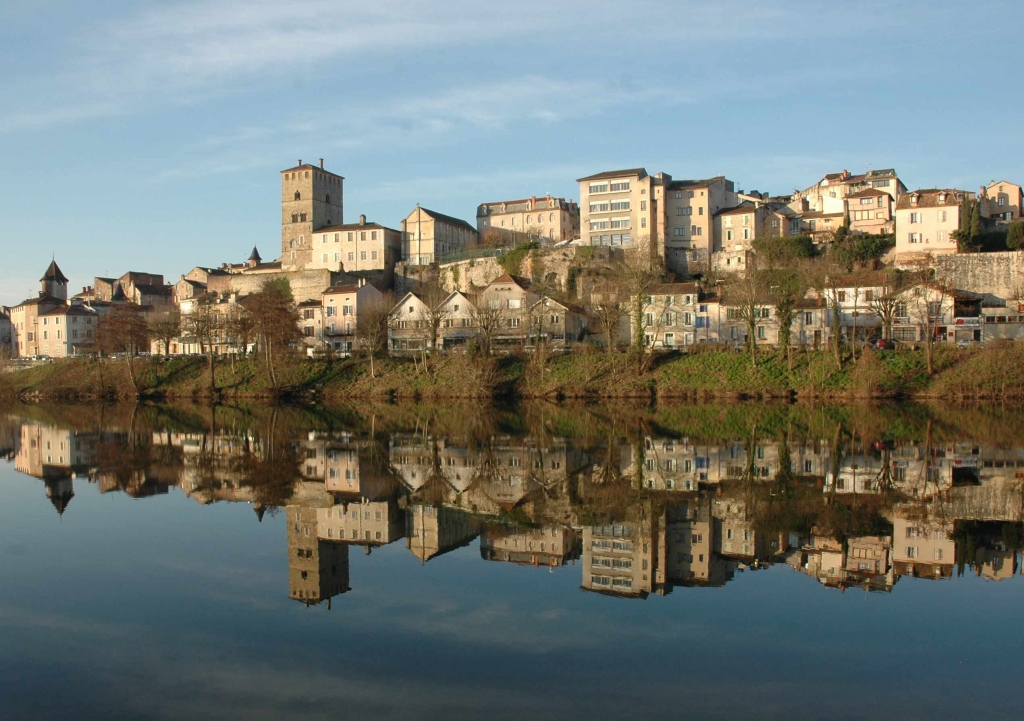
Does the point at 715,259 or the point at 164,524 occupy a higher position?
the point at 715,259

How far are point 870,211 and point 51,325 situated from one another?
275ft

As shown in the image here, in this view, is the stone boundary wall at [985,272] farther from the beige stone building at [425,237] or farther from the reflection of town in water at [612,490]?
the beige stone building at [425,237]

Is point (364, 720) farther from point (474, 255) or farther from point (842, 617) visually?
point (474, 255)

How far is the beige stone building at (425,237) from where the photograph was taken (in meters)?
79.8

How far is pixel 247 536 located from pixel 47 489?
30.6 ft

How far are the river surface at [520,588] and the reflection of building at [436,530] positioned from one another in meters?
0.08

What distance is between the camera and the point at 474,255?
75.2m

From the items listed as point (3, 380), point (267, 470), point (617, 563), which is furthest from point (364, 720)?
point (3, 380)

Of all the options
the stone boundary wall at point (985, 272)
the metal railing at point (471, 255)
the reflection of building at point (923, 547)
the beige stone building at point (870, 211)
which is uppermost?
the beige stone building at point (870, 211)

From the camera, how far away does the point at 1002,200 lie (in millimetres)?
73750

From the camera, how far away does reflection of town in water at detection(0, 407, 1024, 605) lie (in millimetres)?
12820

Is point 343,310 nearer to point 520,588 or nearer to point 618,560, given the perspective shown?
point 618,560

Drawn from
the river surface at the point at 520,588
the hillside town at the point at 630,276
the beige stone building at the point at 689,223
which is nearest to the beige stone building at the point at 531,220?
the hillside town at the point at 630,276

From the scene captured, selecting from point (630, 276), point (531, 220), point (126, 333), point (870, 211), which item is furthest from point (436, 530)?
point (531, 220)
